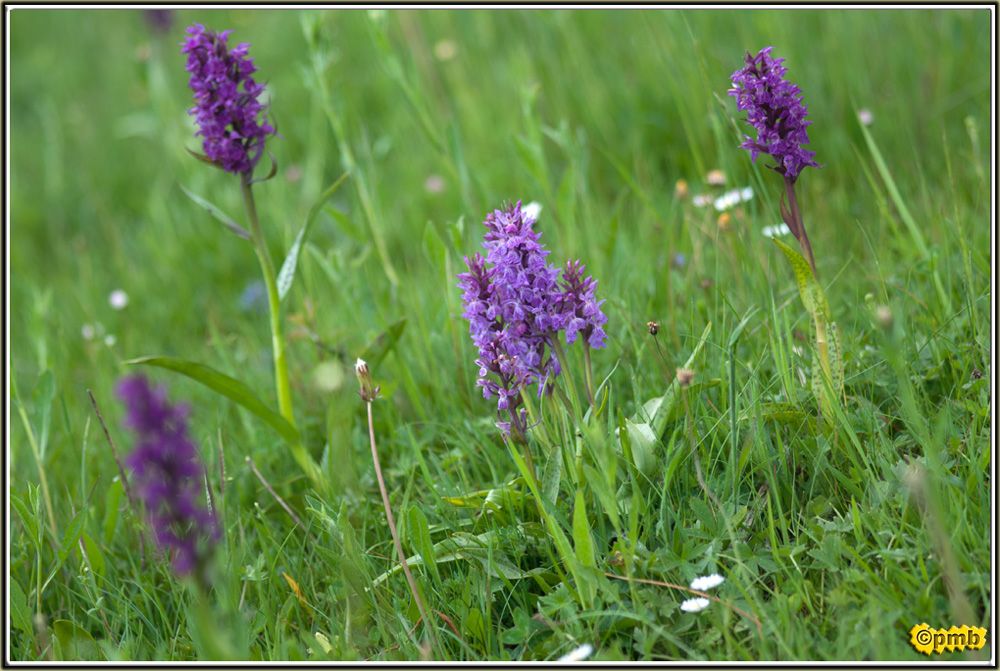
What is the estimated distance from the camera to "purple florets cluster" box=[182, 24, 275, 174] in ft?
7.34

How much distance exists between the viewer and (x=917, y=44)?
12.9 ft

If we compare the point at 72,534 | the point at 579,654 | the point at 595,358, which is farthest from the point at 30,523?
the point at 595,358

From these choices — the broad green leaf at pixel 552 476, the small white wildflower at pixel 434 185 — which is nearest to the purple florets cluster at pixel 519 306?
the broad green leaf at pixel 552 476

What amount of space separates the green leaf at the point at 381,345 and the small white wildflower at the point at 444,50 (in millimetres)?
2769

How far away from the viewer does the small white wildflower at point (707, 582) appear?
172 centimetres

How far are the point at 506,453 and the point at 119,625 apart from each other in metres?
1.01

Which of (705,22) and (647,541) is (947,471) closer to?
(647,541)

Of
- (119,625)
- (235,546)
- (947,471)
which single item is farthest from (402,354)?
(947,471)

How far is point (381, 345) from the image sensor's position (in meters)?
2.55

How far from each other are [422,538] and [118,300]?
8.63ft

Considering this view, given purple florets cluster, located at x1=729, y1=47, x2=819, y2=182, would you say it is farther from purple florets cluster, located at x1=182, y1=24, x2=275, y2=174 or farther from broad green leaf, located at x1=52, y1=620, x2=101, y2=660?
broad green leaf, located at x1=52, y1=620, x2=101, y2=660

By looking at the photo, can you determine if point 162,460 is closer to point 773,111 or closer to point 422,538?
point 422,538

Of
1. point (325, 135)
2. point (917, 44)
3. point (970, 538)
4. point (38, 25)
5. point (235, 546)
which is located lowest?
point (970, 538)

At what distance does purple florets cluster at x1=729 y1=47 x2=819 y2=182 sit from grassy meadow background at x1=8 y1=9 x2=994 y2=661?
0.28 m
